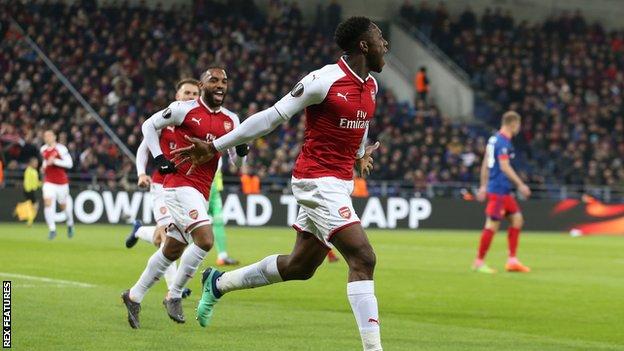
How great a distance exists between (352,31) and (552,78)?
38.6m

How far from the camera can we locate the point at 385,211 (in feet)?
115

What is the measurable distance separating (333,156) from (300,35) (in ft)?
116

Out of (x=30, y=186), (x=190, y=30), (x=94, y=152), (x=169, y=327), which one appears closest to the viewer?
(x=169, y=327)

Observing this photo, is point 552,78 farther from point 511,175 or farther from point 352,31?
point 352,31

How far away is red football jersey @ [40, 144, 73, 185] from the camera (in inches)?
1004

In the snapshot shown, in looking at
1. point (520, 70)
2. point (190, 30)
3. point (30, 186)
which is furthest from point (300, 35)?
point (30, 186)

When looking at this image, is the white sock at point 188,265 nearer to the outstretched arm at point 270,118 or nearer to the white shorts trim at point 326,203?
the white shorts trim at point 326,203

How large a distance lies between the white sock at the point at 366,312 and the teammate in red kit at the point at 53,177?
18.0 m

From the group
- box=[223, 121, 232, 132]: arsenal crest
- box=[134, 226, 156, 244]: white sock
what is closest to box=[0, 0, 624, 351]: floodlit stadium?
box=[223, 121, 232, 132]: arsenal crest

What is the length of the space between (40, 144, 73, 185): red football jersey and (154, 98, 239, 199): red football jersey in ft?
48.0

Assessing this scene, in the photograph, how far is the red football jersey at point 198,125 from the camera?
1115cm

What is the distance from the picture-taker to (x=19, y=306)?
11.5 m

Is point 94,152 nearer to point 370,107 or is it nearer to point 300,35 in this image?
point 300,35

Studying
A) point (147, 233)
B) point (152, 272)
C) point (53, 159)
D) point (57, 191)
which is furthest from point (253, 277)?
point (57, 191)
